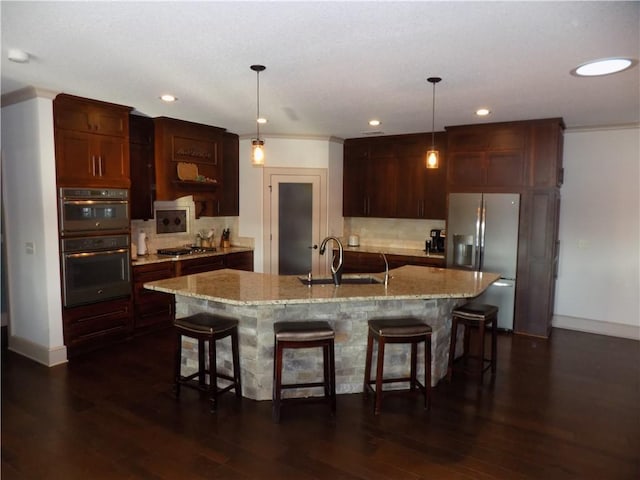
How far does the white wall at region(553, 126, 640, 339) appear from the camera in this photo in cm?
507

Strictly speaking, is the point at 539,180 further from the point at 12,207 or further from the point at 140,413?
the point at 12,207

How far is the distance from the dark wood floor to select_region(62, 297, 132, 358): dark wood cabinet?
0.39 meters

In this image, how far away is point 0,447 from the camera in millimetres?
2721

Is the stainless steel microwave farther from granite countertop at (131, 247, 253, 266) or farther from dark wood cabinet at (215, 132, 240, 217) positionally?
dark wood cabinet at (215, 132, 240, 217)

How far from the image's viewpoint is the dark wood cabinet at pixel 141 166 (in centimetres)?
502

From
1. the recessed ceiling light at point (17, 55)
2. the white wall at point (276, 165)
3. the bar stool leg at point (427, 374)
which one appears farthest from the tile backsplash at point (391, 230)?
the recessed ceiling light at point (17, 55)

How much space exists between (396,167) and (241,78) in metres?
3.32

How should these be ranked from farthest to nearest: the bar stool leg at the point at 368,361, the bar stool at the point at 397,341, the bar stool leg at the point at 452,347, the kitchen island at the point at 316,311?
the bar stool leg at the point at 452,347, the bar stool leg at the point at 368,361, the kitchen island at the point at 316,311, the bar stool at the point at 397,341

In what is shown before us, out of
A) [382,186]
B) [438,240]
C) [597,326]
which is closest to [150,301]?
[382,186]

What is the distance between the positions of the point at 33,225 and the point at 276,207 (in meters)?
3.01

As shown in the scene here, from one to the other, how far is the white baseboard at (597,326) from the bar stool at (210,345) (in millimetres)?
4218

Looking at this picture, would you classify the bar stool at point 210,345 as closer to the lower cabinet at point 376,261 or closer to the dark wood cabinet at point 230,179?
the dark wood cabinet at point 230,179

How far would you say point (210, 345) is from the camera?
3105 mm

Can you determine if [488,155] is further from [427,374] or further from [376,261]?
[427,374]
